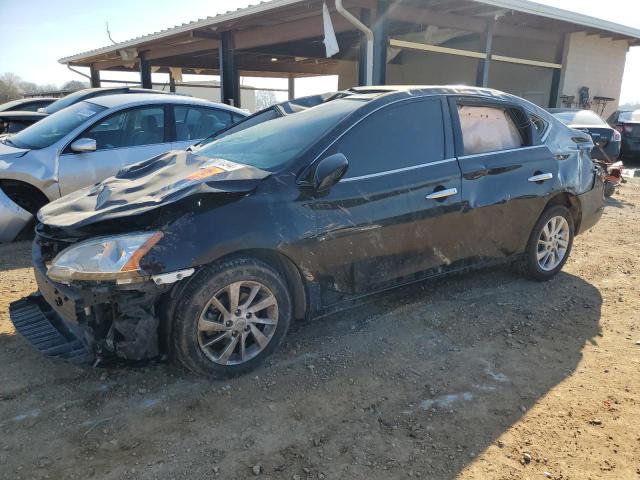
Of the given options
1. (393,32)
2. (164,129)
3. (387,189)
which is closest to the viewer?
(387,189)

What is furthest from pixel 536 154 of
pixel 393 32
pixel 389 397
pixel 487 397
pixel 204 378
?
pixel 393 32

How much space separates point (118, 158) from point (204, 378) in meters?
3.67

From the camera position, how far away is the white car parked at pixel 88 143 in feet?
17.7

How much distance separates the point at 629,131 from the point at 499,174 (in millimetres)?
11170

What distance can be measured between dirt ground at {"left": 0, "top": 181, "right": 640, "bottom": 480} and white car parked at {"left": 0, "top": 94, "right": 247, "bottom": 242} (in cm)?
218

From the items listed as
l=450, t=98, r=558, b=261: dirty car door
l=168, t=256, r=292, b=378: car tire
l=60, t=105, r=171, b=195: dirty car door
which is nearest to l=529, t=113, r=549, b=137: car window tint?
l=450, t=98, r=558, b=261: dirty car door

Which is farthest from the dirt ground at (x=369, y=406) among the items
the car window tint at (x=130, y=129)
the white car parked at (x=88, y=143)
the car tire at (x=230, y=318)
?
the car window tint at (x=130, y=129)

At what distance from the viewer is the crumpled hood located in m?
2.81

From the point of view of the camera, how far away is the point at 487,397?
2.89 meters

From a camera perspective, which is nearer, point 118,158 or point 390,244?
point 390,244

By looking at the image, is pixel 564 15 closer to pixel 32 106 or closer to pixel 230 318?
pixel 230 318

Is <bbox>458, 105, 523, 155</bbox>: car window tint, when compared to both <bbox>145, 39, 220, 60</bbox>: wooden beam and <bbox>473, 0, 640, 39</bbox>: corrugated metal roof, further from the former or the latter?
<bbox>145, 39, 220, 60</bbox>: wooden beam

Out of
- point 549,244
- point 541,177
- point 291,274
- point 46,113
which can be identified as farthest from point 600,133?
point 46,113

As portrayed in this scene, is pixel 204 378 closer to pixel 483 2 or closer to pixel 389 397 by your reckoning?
pixel 389 397
